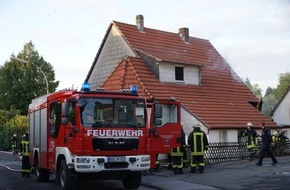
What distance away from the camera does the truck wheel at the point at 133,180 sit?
12.6 m

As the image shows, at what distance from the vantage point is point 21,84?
5534 cm

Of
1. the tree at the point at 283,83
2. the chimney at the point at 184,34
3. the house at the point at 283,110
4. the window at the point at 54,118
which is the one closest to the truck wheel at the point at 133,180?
the window at the point at 54,118

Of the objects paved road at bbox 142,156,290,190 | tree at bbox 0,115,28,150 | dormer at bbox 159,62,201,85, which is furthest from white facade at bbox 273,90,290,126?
paved road at bbox 142,156,290,190

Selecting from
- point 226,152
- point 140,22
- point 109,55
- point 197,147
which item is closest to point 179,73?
point 140,22

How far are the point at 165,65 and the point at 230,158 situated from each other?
777 cm

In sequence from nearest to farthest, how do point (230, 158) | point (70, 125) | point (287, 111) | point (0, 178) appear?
point (70, 125), point (0, 178), point (230, 158), point (287, 111)

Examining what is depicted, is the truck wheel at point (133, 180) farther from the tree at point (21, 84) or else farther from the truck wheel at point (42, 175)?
the tree at point (21, 84)

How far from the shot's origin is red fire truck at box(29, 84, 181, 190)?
11.1 meters

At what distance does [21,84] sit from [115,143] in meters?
46.6

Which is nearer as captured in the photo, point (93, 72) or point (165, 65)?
point (165, 65)

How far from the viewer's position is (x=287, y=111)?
45.8m

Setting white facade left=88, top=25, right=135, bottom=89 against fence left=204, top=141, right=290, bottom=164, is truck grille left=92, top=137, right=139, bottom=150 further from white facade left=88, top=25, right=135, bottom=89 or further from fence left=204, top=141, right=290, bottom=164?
white facade left=88, top=25, right=135, bottom=89

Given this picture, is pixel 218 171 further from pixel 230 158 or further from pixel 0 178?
pixel 0 178

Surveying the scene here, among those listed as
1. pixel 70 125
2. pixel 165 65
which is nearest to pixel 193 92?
pixel 165 65
